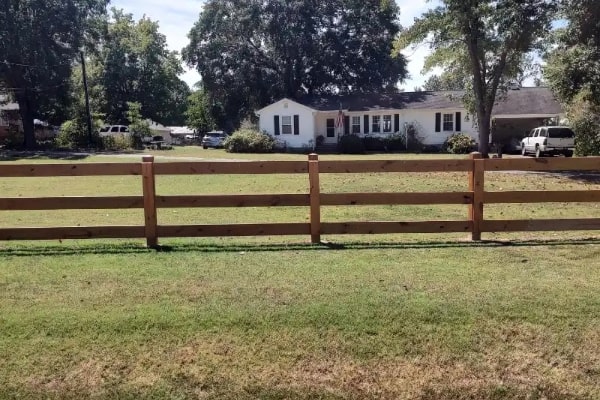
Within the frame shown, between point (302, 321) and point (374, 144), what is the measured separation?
39763 mm

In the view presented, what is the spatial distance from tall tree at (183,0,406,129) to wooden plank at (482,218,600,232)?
47406 millimetres

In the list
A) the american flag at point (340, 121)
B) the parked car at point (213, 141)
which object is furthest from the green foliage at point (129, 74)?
the american flag at point (340, 121)

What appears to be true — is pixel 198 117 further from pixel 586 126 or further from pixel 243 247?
pixel 243 247

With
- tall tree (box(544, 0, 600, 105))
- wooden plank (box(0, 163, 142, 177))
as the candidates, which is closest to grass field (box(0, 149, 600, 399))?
wooden plank (box(0, 163, 142, 177))

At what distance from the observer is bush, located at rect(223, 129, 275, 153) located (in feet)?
141

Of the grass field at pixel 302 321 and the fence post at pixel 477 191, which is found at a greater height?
the fence post at pixel 477 191

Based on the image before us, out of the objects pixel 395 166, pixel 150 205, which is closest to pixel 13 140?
pixel 150 205

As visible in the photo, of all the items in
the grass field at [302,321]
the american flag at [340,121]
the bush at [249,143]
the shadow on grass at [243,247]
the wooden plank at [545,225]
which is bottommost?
the grass field at [302,321]

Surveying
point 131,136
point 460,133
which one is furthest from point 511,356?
point 131,136

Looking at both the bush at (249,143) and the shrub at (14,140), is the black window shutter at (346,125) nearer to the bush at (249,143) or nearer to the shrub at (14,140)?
the bush at (249,143)

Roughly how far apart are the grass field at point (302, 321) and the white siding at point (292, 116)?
38.4 meters

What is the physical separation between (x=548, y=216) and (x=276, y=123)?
121 ft

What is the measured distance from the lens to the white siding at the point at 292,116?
45375mm

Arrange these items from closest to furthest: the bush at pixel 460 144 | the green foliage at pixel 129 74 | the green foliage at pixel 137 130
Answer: the bush at pixel 460 144 < the green foliage at pixel 137 130 < the green foliage at pixel 129 74
